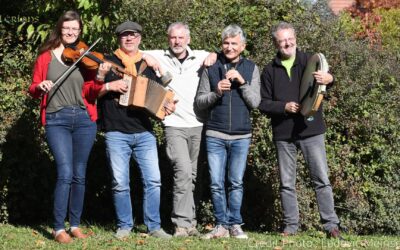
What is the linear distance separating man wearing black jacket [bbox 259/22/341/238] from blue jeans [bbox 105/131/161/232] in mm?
1266

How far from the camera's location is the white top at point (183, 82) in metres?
8.15

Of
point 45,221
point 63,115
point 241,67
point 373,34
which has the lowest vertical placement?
point 45,221

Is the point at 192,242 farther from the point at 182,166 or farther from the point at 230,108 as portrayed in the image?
the point at 230,108

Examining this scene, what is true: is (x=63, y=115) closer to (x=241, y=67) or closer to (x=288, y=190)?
(x=241, y=67)

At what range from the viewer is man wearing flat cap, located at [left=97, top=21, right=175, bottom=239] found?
789 centimetres

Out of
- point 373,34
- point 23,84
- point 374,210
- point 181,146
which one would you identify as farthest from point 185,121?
point 373,34

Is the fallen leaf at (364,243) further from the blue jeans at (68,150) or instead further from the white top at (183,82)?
the blue jeans at (68,150)

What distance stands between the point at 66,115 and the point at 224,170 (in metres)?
1.70

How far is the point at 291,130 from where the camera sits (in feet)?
26.4

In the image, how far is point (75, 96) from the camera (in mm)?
7691

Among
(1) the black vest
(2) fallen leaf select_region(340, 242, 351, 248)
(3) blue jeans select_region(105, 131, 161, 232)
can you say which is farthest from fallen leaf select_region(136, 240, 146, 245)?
(2) fallen leaf select_region(340, 242, 351, 248)

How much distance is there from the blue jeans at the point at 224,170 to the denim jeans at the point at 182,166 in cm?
26

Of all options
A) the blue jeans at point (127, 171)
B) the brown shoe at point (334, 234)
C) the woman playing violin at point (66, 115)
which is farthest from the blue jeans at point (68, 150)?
the brown shoe at point (334, 234)

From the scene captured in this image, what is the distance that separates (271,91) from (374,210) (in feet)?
7.41
